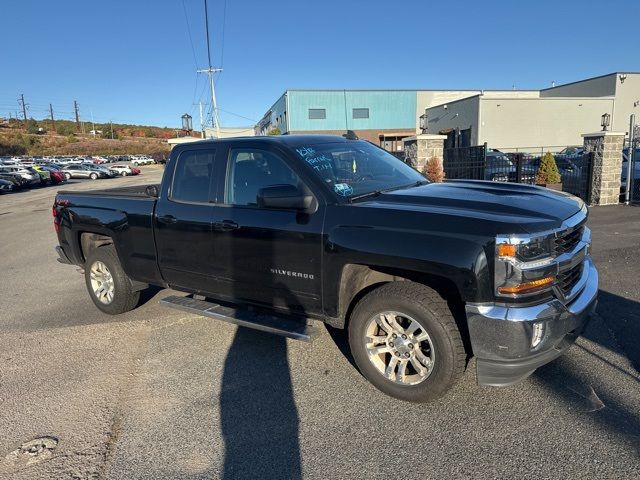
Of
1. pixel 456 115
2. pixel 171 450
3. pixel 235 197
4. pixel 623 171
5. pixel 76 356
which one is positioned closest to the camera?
pixel 171 450

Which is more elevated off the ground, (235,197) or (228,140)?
(228,140)

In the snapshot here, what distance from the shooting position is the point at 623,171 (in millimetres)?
14172

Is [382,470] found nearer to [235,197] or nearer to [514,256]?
[514,256]

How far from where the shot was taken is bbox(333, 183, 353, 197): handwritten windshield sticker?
3691 mm

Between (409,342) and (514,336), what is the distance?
73 centimetres

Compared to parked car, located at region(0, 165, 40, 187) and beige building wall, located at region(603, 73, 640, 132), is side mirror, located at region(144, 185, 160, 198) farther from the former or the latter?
beige building wall, located at region(603, 73, 640, 132)

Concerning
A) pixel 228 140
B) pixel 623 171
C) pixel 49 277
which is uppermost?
pixel 228 140

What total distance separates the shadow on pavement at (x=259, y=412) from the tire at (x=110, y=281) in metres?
1.58

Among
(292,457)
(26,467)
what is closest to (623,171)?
(292,457)

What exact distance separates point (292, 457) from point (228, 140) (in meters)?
2.80

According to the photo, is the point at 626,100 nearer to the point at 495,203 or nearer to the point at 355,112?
the point at 355,112

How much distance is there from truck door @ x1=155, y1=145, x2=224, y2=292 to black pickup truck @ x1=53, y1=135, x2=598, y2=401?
1 centimetres

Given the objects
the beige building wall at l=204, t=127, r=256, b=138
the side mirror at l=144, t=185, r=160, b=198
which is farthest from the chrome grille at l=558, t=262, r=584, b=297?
the beige building wall at l=204, t=127, r=256, b=138

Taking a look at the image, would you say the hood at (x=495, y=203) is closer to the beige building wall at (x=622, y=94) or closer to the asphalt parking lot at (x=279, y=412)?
the asphalt parking lot at (x=279, y=412)
